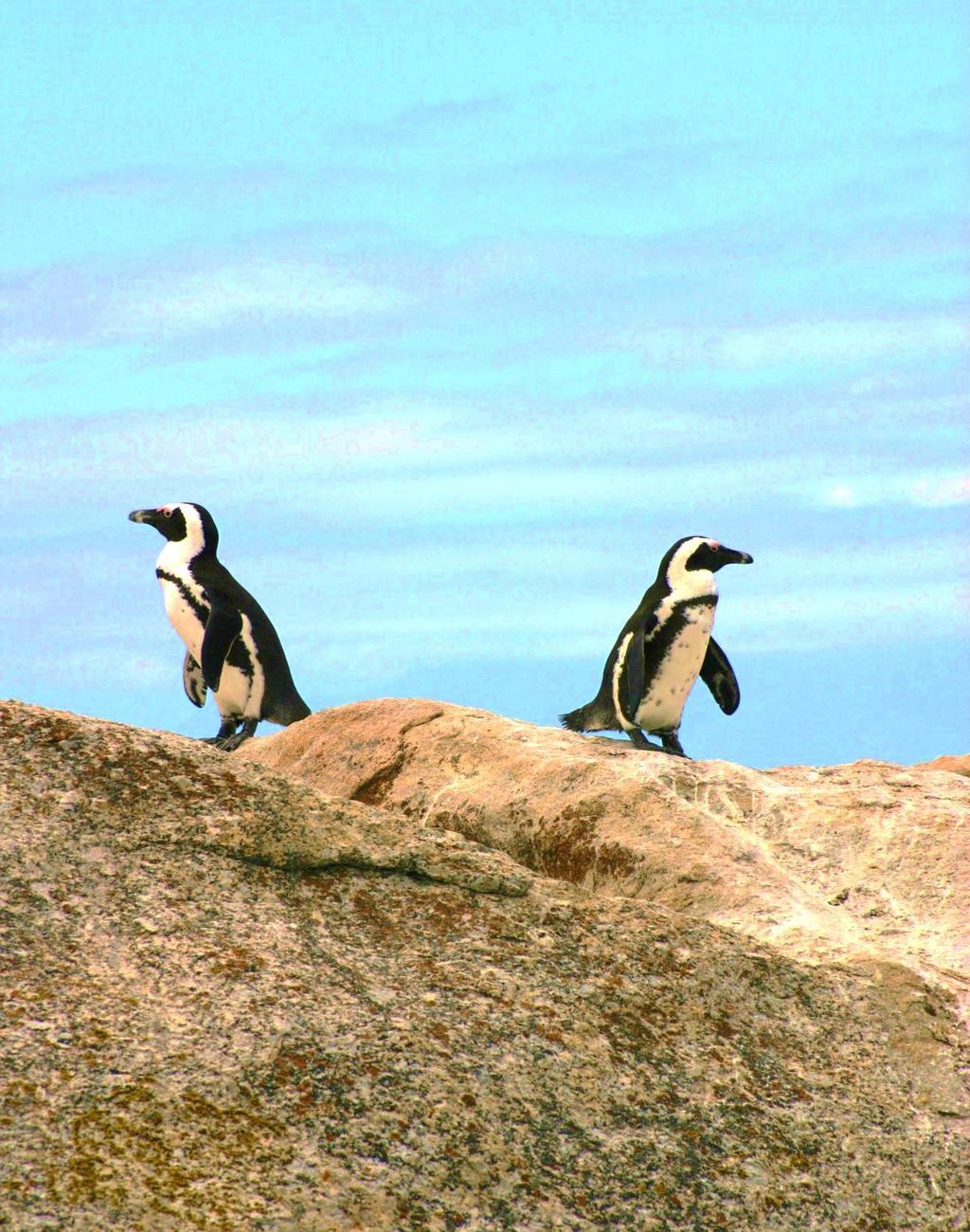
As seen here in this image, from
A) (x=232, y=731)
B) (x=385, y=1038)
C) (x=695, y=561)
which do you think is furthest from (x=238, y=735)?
(x=385, y=1038)

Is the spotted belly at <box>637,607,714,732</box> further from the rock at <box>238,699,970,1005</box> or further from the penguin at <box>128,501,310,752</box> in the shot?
the penguin at <box>128,501,310,752</box>

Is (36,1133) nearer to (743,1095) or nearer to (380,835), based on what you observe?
(380,835)

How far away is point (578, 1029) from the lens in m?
4.39

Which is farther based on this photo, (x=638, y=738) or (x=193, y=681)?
(x=193, y=681)

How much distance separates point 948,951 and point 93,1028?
3860 mm

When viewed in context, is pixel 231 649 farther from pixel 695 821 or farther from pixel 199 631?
pixel 695 821

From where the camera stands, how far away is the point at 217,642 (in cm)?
1111

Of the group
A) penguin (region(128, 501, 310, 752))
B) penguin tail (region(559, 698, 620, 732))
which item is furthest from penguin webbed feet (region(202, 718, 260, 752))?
penguin tail (region(559, 698, 620, 732))

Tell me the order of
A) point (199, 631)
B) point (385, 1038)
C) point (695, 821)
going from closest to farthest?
1. point (385, 1038)
2. point (695, 821)
3. point (199, 631)

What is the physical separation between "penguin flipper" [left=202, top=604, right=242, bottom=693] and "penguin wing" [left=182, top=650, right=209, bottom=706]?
70 centimetres

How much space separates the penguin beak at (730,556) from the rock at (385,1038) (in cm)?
597

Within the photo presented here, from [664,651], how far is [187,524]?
13.4ft

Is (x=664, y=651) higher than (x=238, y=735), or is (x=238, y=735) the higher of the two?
(x=664, y=651)

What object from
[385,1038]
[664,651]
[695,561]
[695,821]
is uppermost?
[695,561]
